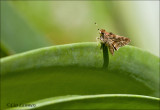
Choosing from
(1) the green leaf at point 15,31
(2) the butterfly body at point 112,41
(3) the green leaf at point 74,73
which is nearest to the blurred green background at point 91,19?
(1) the green leaf at point 15,31

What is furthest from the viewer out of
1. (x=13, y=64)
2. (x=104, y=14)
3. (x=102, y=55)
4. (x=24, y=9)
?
(x=104, y=14)

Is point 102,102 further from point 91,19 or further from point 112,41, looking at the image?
point 91,19

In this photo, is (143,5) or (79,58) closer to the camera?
(79,58)

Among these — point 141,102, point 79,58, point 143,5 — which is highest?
point 143,5

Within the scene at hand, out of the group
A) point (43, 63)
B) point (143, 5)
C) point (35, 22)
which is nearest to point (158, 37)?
point (143, 5)

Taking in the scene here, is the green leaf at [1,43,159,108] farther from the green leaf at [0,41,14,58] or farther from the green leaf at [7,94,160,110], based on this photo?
the green leaf at [0,41,14,58]

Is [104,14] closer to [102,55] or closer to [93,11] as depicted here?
[93,11]
